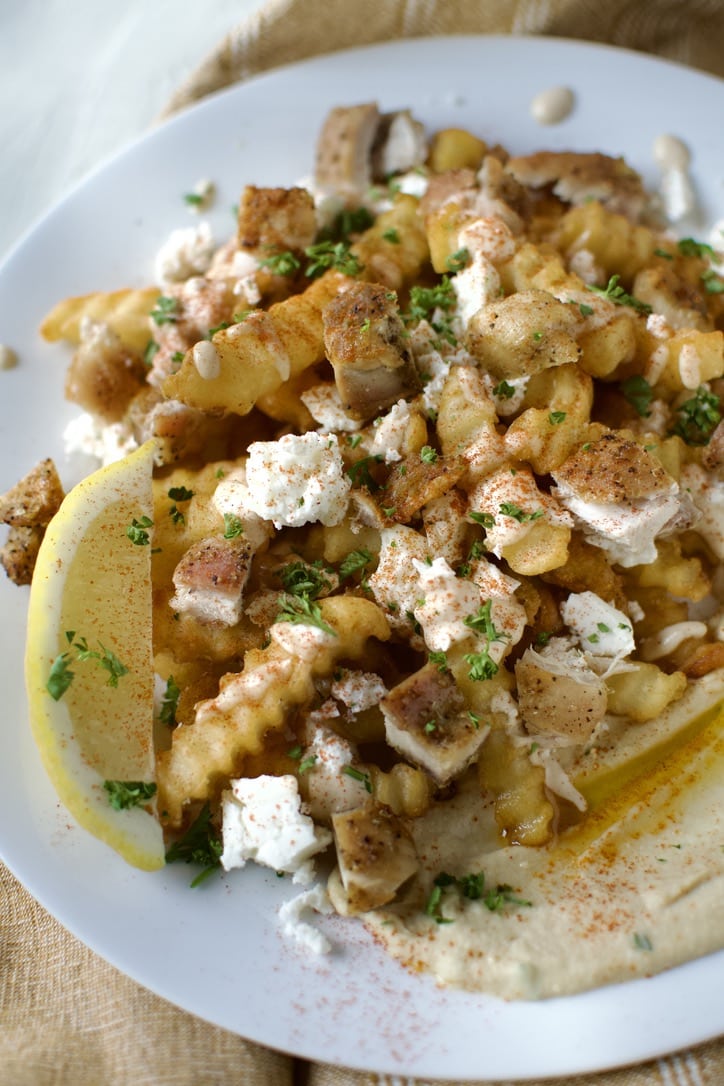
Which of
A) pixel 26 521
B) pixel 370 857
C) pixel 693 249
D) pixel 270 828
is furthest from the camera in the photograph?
pixel 693 249

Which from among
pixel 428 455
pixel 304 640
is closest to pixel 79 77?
pixel 428 455

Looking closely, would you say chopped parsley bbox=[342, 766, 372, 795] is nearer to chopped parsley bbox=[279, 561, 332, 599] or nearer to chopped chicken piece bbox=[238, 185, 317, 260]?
chopped parsley bbox=[279, 561, 332, 599]

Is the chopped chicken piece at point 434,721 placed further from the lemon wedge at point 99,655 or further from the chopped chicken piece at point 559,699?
the lemon wedge at point 99,655

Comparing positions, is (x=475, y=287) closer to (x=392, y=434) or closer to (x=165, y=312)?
(x=392, y=434)

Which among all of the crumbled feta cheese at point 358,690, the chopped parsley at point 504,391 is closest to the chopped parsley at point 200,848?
the crumbled feta cheese at point 358,690

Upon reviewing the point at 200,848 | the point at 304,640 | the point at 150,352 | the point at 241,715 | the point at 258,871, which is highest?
the point at 150,352

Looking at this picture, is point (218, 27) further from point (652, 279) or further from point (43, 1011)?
point (43, 1011)

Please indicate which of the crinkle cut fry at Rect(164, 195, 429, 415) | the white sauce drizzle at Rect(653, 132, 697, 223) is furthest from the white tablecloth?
the white sauce drizzle at Rect(653, 132, 697, 223)

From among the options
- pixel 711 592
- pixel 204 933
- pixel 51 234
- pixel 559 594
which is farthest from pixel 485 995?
pixel 51 234
